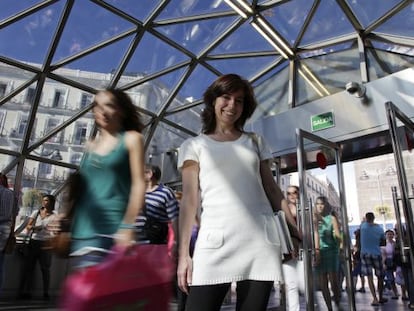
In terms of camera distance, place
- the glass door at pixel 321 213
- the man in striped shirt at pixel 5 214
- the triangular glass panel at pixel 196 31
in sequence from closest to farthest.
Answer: the man in striped shirt at pixel 5 214, the glass door at pixel 321 213, the triangular glass panel at pixel 196 31

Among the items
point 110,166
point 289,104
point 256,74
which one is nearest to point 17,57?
point 256,74

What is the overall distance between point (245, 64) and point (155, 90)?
2.33 metres

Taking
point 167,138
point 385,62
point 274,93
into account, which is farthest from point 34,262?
point 385,62

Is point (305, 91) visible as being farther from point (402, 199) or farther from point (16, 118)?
point (16, 118)

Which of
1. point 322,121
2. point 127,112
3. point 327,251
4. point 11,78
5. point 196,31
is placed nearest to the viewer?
point 127,112

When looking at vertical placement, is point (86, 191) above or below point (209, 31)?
below

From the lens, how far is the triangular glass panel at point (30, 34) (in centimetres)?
600

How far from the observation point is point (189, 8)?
22.1ft

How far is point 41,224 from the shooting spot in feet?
18.4

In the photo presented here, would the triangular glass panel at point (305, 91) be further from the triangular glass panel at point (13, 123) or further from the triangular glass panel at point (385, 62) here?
the triangular glass panel at point (13, 123)

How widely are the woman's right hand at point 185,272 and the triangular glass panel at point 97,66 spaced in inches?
260

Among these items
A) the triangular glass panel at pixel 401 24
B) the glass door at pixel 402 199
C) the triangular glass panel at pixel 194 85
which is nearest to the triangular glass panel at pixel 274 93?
the triangular glass panel at pixel 194 85

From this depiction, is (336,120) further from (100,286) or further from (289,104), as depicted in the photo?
(100,286)

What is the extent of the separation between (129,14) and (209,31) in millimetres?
1755
